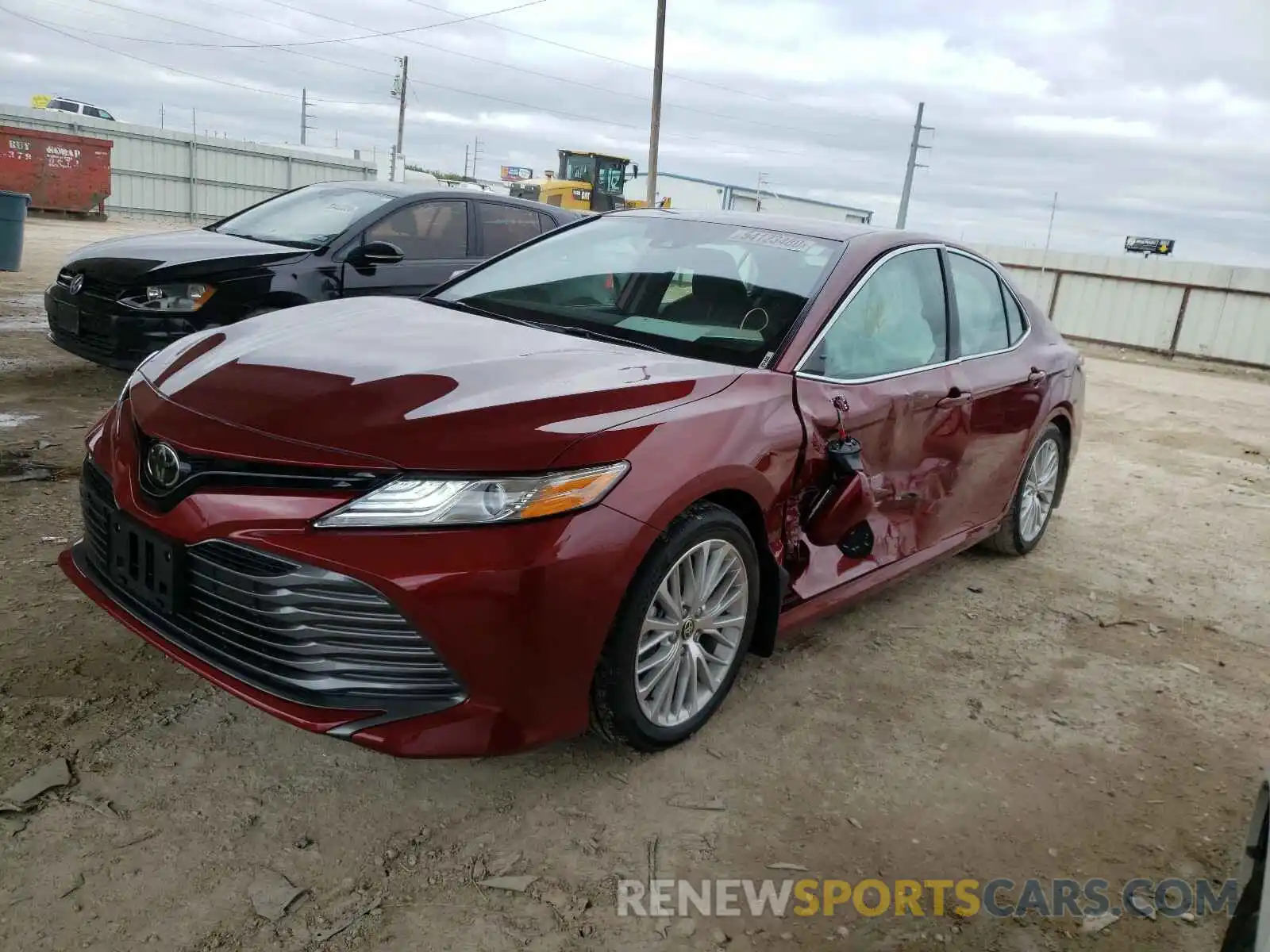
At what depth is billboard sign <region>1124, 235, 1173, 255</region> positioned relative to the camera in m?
27.8

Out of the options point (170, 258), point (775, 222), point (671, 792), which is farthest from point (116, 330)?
point (671, 792)

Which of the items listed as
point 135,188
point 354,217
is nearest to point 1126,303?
point 354,217

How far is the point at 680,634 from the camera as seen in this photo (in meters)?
2.68

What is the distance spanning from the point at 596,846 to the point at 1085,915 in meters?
1.18

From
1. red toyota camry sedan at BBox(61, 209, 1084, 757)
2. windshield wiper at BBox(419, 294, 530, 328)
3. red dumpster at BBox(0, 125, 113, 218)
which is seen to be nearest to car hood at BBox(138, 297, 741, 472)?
red toyota camry sedan at BBox(61, 209, 1084, 757)

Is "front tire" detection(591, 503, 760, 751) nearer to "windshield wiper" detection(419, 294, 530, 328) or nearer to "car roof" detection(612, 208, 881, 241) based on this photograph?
"windshield wiper" detection(419, 294, 530, 328)

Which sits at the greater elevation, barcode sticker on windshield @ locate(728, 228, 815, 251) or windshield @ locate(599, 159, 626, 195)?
windshield @ locate(599, 159, 626, 195)

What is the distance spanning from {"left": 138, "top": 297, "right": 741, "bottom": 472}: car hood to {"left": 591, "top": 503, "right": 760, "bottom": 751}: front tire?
14.7 inches

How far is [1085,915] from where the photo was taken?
2361mm

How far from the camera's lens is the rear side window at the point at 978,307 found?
398 centimetres

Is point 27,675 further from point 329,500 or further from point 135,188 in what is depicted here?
point 135,188

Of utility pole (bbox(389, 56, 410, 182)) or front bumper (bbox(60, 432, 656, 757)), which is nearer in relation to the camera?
front bumper (bbox(60, 432, 656, 757))

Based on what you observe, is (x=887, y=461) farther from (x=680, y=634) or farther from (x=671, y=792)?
(x=671, y=792)

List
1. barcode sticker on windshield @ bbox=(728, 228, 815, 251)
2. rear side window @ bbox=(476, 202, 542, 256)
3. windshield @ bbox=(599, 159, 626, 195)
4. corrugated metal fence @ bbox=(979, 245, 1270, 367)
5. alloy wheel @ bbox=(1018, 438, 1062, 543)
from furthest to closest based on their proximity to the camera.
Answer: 1. windshield @ bbox=(599, 159, 626, 195)
2. corrugated metal fence @ bbox=(979, 245, 1270, 367)
3. rear side window @ bbox=(476, 202, 542, 256)
4. alloy wheel @ bbox=(1018, 438, 1062, 543)
5. barcode sticker on windshield @ bbox=(728, 228, 815, 251)
